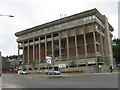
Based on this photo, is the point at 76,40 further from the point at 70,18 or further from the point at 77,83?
the point at 77,83

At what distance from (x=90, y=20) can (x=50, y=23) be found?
1945 centimetres

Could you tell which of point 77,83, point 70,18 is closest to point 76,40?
point 70,18

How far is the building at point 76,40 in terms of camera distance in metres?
74.8

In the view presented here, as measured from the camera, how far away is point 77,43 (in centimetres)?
8069

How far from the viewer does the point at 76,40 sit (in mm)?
79500

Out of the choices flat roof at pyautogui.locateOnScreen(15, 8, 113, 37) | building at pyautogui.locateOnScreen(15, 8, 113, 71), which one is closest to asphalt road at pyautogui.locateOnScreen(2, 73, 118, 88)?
building at pyautogui.locateOnScreen(15, 8, 113, 71)

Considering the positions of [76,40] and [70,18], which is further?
[70,18]

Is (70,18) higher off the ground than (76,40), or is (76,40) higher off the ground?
(70,18)

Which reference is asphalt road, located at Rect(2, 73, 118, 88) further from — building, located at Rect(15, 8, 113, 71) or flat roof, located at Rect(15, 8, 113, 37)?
flat roof, located at Rect(15, 8, 113, 37)

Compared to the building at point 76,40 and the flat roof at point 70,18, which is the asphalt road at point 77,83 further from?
the flat roof at point 70,18

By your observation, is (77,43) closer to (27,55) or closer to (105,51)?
(105,51)

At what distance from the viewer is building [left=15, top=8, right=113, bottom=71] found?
2945 inches

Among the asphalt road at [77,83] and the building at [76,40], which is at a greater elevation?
the building at [76,40]

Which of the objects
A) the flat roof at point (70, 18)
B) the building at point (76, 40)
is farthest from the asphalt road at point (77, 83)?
the flat roof at point (70, 18)
